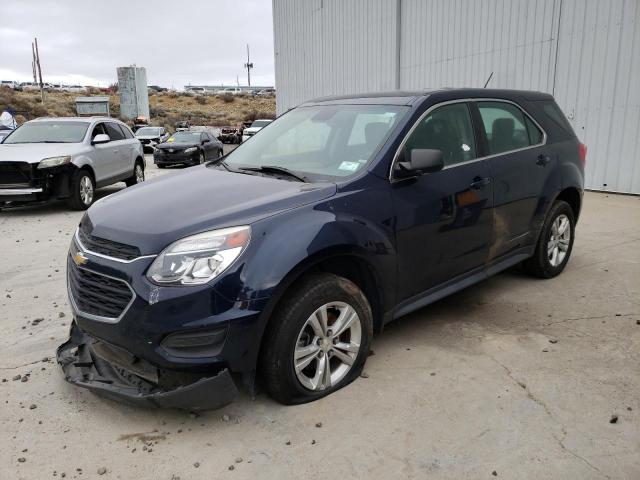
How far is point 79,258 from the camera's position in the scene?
3076 millimetres

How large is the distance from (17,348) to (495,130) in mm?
3969

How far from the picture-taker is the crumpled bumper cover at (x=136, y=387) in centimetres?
268

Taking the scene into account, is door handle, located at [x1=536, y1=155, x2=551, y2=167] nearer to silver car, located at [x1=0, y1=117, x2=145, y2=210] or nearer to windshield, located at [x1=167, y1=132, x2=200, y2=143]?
silver car, located at [x1=0, y1=117, x2=145, y2=210]

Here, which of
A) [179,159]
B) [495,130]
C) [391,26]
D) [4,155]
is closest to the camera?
[495,130]

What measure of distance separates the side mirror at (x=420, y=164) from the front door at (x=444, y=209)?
0.24ft

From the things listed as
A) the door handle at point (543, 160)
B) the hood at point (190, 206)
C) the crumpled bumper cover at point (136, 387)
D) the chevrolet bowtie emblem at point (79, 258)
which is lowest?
the crumpled bumper cover at point (136, 387)

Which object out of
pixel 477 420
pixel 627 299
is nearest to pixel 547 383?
pixel 477 420

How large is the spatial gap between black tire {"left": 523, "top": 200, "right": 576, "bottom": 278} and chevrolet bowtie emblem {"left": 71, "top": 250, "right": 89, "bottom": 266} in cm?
374

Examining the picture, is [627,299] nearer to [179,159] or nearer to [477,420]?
[477,420]

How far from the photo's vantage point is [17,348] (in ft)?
12.9

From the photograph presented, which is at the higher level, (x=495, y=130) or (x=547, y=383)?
(x=495, y=130)

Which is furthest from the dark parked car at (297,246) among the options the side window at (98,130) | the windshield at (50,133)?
the side window at (98,130)

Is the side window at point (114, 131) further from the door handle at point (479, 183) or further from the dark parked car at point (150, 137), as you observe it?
the dark parked car at point (150, 137)

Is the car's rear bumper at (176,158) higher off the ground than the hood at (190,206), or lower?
lower
